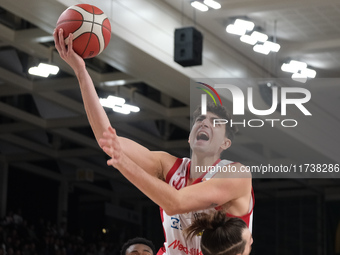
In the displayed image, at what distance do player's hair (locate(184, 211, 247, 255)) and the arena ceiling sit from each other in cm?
522

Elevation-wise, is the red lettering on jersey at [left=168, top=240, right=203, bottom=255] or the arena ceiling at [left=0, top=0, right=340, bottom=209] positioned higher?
the arena ceiling at [left=0, top=0, right=340, bottom=209]

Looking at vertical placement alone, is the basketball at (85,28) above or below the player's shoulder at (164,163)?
above

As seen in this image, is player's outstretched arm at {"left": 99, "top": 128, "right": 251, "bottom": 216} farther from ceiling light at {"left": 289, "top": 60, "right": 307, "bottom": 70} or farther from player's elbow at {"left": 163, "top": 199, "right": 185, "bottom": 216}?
ceiling light at {"left": 289, "top": 60, "right": 307, "bottom": 70}

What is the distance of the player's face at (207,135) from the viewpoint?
3537mm

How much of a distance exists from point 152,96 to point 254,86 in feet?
9.61

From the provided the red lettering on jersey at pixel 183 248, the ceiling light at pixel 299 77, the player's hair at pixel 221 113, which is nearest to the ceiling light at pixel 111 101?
the ceiling light at pixel 299 77

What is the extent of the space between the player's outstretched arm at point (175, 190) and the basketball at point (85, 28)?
0.80 m

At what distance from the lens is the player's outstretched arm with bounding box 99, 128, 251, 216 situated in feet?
8.79

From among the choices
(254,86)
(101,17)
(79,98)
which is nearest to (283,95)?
(254,86)

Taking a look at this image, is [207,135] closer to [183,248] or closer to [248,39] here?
[183,248]

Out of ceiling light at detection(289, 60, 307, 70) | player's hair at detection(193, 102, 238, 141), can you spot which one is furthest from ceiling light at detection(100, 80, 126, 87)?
player's hair at detection(193, 102, 238, 141)

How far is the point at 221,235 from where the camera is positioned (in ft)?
9.22

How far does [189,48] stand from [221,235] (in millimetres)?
6285

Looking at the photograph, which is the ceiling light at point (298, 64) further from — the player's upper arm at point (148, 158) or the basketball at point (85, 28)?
the player's upper arm at point (148, 158)
